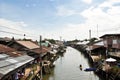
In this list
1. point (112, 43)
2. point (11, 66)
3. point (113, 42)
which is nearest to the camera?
point (11, 66)

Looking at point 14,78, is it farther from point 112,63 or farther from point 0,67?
point 112,63

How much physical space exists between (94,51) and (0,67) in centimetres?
5411

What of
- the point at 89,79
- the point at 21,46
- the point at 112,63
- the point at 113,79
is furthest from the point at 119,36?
the point at 21,46

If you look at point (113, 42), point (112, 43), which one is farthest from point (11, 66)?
point (112, 43)

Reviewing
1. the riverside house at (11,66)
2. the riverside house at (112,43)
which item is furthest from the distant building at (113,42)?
the riverside house at (11,66)

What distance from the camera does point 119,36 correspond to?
4622cm

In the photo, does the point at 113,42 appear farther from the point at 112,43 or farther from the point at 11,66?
the point at 11,66

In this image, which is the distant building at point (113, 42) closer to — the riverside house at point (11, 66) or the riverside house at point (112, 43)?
the riverside house at point (112, 43)

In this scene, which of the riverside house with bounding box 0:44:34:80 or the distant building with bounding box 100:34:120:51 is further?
the distant building with bounding box 100:34:120:51

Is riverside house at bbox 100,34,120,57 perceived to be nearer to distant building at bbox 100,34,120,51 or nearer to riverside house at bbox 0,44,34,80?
distant building at bbox 100,34,120,51

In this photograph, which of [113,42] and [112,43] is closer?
[113,42]

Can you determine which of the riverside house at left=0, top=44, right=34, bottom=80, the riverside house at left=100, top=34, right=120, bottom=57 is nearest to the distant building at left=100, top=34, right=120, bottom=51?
the riverside house at left=100, top=34, right=120, bottom=57

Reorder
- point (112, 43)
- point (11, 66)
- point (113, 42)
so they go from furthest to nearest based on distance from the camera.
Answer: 1. point (112, 43)
2. point (113, 42)
3. point (11, 66)

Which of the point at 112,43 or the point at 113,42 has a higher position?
the point at 113,42
